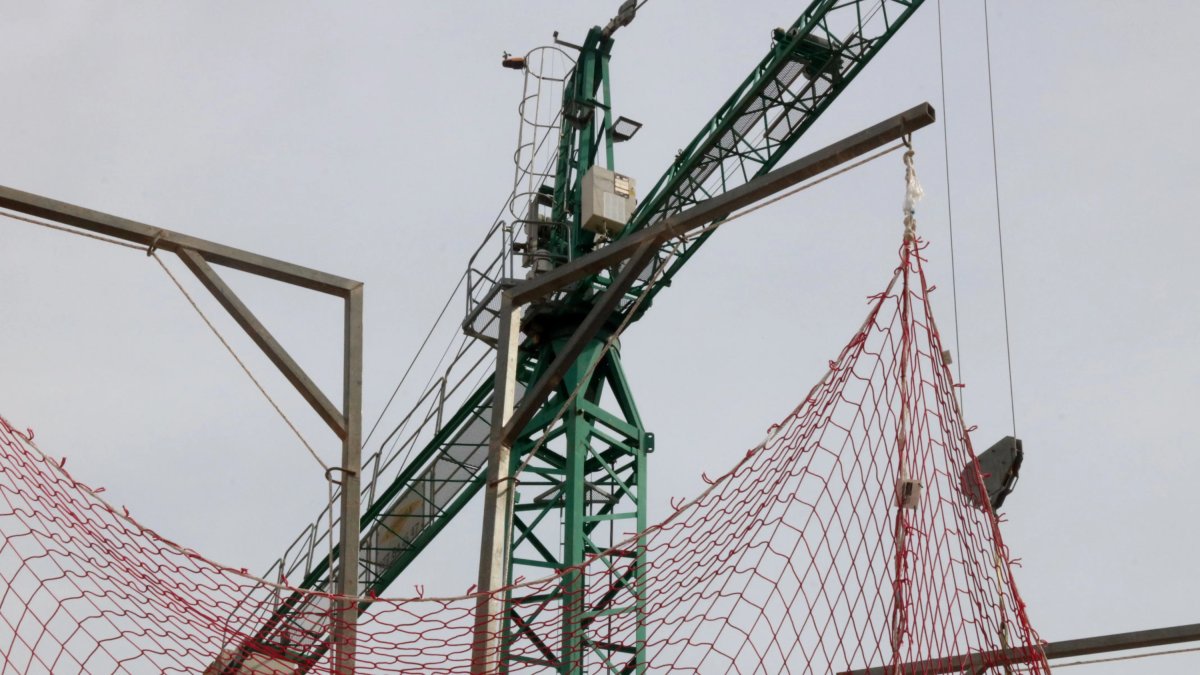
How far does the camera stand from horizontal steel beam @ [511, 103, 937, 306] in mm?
8703

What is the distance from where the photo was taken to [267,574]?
2541cm

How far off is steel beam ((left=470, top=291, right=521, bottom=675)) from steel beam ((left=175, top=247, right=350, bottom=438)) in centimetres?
88

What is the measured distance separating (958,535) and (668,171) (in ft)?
56.3

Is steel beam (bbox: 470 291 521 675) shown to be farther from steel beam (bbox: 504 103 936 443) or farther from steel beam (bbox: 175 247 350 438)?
steel beam (bbox: 175 247 350 438)

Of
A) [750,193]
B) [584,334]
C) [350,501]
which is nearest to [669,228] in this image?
[750,193]

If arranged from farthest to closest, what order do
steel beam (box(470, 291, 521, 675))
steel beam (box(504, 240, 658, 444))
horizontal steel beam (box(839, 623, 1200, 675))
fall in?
horizontal steel beam (box(839, 623, 1200, 675)), steel beam (box(504, 240, 658, 444)), steel beam (box(470, 291, 521, 675))

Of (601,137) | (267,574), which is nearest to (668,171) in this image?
(601,137)

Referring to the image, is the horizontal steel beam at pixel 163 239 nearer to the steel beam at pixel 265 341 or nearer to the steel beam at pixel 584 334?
the steel beam at pixel 265 341

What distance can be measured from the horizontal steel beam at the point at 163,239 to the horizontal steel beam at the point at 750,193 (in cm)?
120

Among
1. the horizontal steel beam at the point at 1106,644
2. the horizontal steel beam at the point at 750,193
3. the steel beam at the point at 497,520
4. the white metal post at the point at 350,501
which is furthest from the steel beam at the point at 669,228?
the horizontal steel beam at the point at 1106,644

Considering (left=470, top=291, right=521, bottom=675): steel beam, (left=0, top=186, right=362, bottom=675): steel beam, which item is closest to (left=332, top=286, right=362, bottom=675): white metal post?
(left=0, top=186, right=362, bottom=675): steel beam

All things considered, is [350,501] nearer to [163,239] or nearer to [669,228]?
[163,239]

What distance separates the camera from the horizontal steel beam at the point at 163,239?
30.1ft

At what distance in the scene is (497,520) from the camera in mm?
9656
